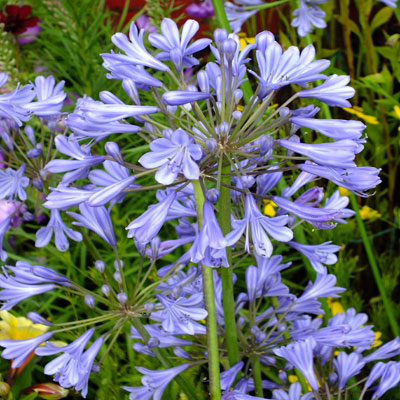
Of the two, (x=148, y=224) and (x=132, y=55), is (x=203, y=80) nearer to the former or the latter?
(x=132, y=55)

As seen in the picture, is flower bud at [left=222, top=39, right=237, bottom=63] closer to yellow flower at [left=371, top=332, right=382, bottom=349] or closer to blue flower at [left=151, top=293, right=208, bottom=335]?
blue flower at [left=151, top=293, right=208, bottom=335]

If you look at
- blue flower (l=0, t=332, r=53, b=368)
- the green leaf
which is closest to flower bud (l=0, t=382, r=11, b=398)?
blue flower (l=0, t=332, r=53, b=368)

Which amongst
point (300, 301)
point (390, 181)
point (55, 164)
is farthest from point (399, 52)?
point (55, 164)

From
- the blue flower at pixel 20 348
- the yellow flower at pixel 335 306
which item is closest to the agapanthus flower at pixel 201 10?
the yellow flower at pixel 335 306

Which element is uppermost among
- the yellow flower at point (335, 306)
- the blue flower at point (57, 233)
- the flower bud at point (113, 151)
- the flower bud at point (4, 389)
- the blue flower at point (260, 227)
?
the flower bud at point (113, 151)

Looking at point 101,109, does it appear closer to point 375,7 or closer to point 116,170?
point 116,170

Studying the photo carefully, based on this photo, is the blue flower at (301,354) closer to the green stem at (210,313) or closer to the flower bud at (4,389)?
the green stem at (210,313)
